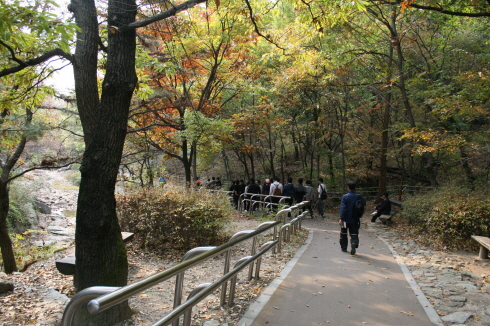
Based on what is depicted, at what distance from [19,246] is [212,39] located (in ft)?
37.0

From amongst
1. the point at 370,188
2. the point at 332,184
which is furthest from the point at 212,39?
the point at 370,188

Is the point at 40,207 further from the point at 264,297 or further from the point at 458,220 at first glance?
the point at 458,220

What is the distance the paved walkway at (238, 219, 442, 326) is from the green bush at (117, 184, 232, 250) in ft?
7.42

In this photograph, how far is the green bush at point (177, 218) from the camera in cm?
793

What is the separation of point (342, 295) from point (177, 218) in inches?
172

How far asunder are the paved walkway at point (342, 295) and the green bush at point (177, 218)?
2.26 m

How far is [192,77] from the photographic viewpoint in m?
13.7

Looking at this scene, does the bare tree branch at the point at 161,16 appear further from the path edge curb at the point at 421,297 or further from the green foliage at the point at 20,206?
the green foliage at the point at 20,206

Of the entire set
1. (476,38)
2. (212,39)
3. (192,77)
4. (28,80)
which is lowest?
(28,80)

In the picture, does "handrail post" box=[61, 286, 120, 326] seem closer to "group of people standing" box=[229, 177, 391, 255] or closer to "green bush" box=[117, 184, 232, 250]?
"green bush" box=[117, 184, 232, 250]

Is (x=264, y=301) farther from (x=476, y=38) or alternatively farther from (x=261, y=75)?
(x=476, y=38)

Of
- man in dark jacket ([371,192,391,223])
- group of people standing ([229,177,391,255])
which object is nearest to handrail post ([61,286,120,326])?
group of people standing ([229,177,391,255])

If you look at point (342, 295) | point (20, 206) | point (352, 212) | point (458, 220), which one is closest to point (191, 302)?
point (342, 295)

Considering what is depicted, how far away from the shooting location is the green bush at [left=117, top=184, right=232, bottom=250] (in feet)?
26.0
